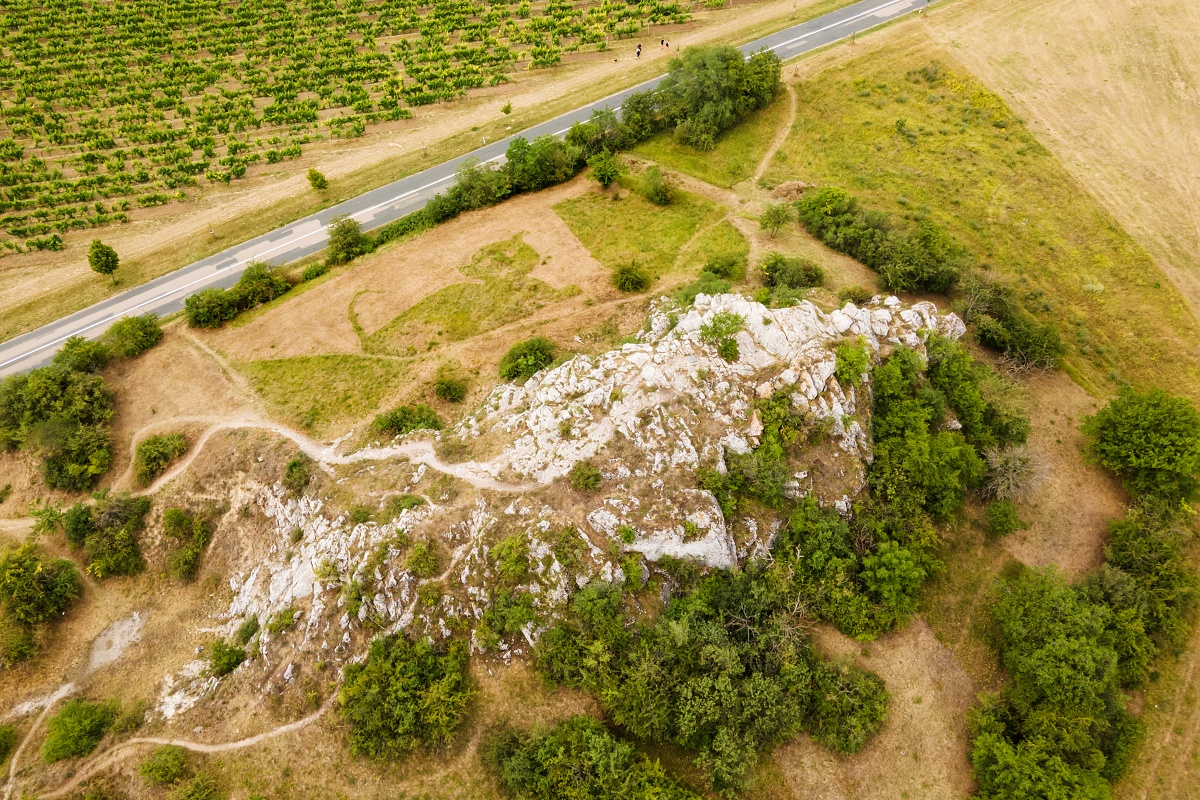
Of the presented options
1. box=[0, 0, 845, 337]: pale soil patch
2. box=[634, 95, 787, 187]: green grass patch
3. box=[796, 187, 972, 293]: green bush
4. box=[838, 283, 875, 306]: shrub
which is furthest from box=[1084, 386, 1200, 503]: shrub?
box=[0, 0, 845, 337]: pale soil patch

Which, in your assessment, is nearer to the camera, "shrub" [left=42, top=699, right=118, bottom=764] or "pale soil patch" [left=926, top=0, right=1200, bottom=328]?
"shrub" [left=42, top=699, right=118, bottom=764]

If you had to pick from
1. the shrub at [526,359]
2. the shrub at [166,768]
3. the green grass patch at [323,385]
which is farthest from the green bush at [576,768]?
the green grass patch at [323,385]

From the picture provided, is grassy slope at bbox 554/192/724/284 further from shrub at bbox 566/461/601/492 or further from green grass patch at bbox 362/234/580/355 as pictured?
shrub at bbox 566/461/601/492

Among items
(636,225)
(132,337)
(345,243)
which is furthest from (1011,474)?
(132,337)

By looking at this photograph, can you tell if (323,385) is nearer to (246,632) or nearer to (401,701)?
(246,632)

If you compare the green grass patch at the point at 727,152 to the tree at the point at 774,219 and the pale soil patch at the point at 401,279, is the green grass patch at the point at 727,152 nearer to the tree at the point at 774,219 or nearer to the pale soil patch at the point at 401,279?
the tree at the point at 774,219

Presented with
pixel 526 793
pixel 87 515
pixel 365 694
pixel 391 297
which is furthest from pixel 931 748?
pixel 87 515
